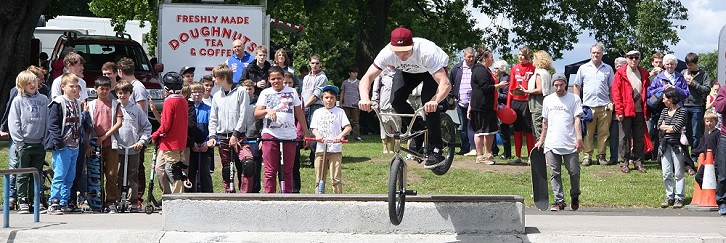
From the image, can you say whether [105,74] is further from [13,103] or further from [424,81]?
[424,81]

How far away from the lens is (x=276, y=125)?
533 inches

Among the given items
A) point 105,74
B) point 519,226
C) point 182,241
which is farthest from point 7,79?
point 519,226

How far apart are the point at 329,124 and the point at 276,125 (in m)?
0.99

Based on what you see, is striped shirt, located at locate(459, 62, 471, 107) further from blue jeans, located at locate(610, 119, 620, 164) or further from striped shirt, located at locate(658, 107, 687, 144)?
striped shirt, located at locate(658, 107, 687, 144)

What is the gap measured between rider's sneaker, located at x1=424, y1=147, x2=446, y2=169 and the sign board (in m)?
11.7

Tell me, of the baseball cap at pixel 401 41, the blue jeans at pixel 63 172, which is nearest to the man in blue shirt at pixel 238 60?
the blue jeans at pixel 63 172

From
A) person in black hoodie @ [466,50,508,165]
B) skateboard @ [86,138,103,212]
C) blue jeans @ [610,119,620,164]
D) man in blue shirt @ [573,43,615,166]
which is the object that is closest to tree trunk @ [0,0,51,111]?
person in black hoodie @ [466,50,508,165]

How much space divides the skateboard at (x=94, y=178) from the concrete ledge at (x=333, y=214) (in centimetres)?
250

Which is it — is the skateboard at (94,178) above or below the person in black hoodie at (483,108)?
below

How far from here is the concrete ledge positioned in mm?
11414

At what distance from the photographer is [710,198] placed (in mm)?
14828

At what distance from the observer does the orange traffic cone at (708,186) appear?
14695 mm

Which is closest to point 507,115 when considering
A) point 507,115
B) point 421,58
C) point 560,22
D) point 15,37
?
point 507,115

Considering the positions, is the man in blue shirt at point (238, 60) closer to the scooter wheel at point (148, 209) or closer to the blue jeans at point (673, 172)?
the scooter wheel at point (148, 209)
